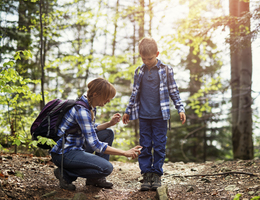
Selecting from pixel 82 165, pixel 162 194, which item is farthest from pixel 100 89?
pixel 162 194

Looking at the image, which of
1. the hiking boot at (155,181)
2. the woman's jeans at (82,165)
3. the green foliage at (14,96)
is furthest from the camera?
the hiking boot at (155,181)

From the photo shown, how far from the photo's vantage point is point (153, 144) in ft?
10.7

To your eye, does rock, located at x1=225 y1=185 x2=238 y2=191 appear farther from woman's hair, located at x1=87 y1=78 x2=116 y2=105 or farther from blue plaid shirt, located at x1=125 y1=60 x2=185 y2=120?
woman's hair, located at x1=87 y1=78 x2=116 y2=105

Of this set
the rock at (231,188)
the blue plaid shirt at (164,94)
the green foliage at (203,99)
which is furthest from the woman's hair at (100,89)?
the green foliage at (203,99)

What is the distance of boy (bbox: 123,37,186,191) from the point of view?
10.1ft

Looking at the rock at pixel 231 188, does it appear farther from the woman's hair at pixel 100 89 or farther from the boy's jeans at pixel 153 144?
the woman's hair at pixel 100 89

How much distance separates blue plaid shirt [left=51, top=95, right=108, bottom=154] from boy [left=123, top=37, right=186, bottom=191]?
3.27ft

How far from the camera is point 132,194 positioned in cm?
279

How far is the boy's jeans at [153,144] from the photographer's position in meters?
3.08

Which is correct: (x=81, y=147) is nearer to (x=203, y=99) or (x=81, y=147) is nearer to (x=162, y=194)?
(x=162, y=194)

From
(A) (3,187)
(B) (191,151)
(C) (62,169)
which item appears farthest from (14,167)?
(B) (191,151)

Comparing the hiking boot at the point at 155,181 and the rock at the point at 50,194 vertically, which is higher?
the rock at the point at 50,194

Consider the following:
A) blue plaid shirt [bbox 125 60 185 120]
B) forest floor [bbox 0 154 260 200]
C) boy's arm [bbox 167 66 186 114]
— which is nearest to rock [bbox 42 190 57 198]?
forest floor [bbox 0 154 260 200]

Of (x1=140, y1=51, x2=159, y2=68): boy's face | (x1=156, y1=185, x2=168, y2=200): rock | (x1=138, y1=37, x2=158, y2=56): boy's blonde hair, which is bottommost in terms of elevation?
(x1=156, y1=185, x2=168, y2=200): rock
